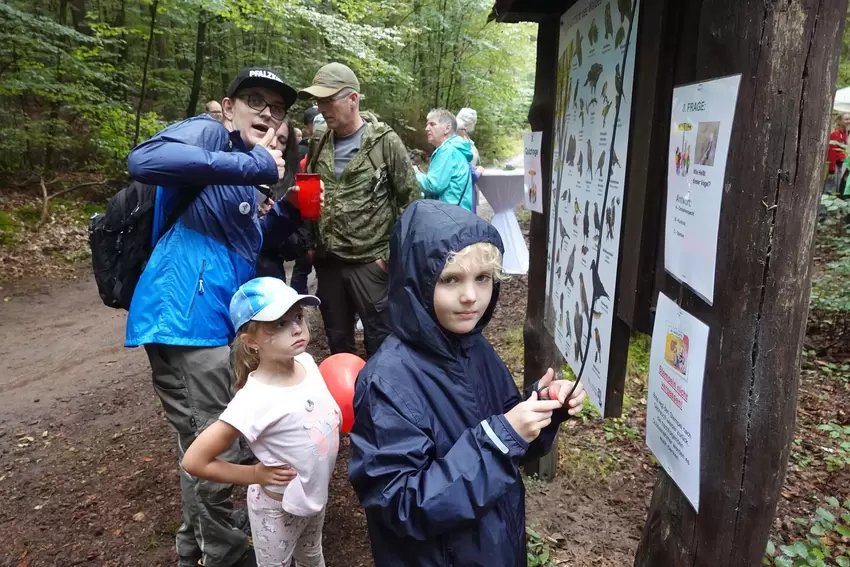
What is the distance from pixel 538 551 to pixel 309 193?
219cm

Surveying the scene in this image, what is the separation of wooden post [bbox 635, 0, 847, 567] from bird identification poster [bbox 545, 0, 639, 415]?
0.35m

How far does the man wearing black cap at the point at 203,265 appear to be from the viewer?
2.22m

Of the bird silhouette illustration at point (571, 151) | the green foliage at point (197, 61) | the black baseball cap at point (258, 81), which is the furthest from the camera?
the green foliage at point (197, 61)

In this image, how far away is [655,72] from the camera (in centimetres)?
154

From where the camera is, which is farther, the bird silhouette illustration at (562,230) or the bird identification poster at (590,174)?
the bird silhouette illustration at (562,230)

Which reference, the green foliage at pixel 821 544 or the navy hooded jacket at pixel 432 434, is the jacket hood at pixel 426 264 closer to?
the navy hooded jacket at pixel 432 434

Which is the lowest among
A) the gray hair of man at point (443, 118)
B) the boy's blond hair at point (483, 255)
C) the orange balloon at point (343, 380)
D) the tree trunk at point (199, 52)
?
the orange balloon at point (343, 380)

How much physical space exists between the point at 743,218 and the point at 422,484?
3.14 feet

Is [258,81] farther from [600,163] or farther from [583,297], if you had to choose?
[583,297]

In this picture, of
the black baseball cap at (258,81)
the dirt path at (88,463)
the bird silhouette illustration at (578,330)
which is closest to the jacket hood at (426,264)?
the bird silhouette illustration at (578,330)

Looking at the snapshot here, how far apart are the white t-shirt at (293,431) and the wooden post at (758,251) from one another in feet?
4.31

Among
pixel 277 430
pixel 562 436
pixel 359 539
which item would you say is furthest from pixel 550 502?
pixel 277 430

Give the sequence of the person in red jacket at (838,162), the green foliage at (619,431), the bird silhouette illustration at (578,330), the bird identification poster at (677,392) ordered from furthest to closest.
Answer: the person in red jacket at (838,162) → the green foliage at (619,431) → the bird silhouette illustration at (578,330) → the bird identification poster at (677,392)

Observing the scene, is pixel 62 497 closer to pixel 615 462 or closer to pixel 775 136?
pixel 615 462
